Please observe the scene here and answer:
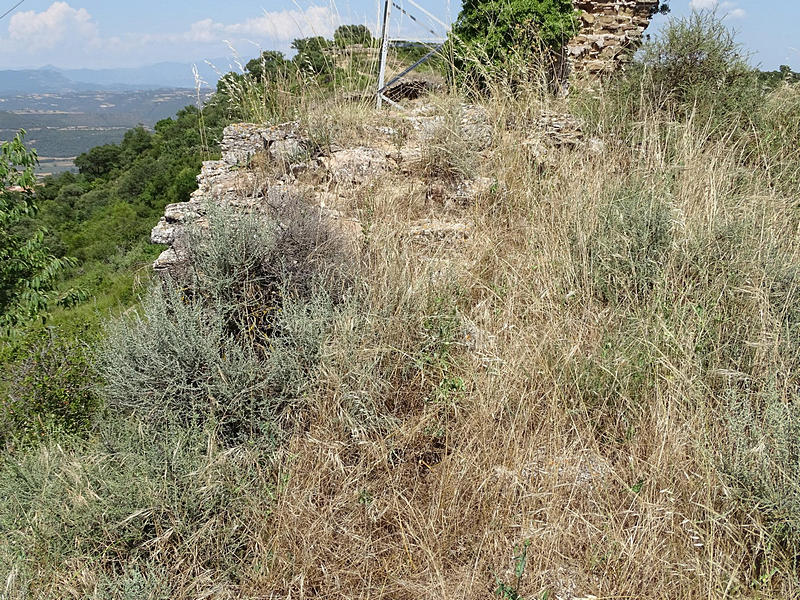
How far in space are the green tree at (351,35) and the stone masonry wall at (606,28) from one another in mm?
2673

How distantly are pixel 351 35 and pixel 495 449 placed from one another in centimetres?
563

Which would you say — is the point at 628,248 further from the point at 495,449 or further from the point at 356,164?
the point at 356,164

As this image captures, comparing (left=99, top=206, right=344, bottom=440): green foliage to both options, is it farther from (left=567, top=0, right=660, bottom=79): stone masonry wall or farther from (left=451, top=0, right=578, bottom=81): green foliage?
(left=567, top=0, right=660, bottom=79): stone masonry wall

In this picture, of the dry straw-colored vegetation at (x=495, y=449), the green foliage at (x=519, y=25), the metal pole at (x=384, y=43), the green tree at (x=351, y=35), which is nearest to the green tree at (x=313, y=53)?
the green tree at (x=351, y=35)

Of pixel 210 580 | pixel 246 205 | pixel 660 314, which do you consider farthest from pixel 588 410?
pixel 246 205

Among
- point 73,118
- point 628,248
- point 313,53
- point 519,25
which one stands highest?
point 73,118

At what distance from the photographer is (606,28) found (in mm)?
6738

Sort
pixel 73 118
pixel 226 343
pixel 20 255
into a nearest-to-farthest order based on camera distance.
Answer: pixel 226 343, pixel 20 255, pixel 73 118

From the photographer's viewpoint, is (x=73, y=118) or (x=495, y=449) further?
(x=73, y=118)

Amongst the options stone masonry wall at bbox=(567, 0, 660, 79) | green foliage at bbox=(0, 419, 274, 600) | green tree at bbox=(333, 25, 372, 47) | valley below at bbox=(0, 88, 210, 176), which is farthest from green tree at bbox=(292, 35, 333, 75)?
valley below at bbox=(0, 88, 210, 176)

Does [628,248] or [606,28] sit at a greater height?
[606,28]

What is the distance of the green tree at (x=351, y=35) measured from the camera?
19.7ft

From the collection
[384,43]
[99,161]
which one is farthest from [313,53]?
[99,161]

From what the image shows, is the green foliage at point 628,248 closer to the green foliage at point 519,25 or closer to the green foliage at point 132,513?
the green foliage at point 132,513
